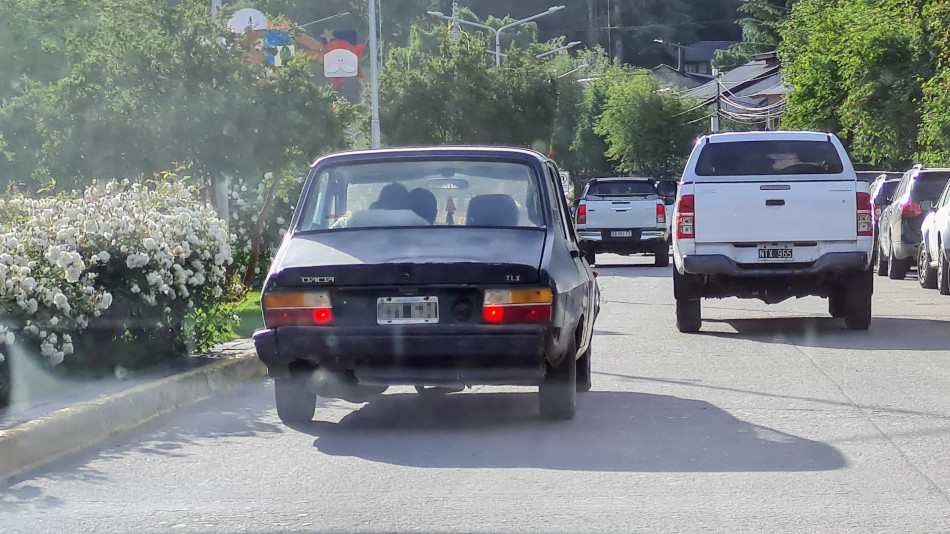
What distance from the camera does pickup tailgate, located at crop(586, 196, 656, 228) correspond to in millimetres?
28234

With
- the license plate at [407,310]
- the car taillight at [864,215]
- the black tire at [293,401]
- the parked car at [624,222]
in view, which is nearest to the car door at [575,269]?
the license plate at [407,310]

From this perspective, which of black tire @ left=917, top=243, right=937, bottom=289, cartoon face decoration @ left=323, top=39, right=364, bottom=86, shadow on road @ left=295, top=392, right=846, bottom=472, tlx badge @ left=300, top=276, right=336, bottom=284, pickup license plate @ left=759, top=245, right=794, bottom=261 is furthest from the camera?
cartoon face decoration @ left=323, top=39, right=364, bottom=86

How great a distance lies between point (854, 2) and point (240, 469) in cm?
4206

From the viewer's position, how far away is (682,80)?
120375 mm

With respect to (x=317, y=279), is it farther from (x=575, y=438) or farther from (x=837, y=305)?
(x=837, y=305)

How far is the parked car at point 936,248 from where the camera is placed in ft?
62.3

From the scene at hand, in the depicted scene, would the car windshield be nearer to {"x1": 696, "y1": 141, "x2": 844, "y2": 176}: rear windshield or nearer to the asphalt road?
the asphalt road

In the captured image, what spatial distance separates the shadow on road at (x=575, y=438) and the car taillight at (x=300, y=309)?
716 millimetres

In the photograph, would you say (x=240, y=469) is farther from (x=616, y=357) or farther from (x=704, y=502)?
(x=616, y=357)

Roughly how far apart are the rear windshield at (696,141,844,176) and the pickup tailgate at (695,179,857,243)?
29.2 inches

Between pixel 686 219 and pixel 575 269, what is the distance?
214 inches

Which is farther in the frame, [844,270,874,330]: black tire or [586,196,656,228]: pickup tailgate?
[586,196,656,228]: pickup tailgate

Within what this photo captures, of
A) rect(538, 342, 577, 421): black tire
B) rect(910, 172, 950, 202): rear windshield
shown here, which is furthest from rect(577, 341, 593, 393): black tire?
rect(910, 172, 950, 202): rear windshield

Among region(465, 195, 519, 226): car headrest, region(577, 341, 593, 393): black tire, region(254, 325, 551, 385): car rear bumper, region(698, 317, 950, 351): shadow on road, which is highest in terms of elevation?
region(465, 195, 519, 226): car headrest
